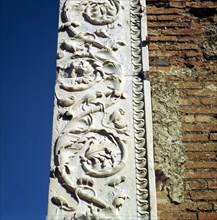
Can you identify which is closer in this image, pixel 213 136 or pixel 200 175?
pixel 200 175

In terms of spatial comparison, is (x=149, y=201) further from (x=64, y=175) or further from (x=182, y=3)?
(x=182, y=3)

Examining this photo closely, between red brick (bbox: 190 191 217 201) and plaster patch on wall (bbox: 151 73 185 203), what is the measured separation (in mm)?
85

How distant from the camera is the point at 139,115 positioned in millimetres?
2801

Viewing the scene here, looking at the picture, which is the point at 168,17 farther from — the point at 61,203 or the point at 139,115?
the point at 61,203

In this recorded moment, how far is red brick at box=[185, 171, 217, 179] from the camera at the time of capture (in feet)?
8.71

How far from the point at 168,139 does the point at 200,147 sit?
228mm

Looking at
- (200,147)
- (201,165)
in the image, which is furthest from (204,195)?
(200,147)

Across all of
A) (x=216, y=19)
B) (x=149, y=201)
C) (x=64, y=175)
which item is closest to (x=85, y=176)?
(x=64, y=175)

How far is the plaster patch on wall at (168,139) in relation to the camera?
2645mm

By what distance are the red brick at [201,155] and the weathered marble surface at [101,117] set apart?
1.01ft

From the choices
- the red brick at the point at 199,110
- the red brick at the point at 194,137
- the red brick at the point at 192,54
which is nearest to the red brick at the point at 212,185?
the red brick at the point at 194,137

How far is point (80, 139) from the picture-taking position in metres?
2.69

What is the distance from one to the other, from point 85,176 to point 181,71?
3.82ft

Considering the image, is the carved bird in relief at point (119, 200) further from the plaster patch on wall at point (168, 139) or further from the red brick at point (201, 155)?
the red brick at point (201, 155)
